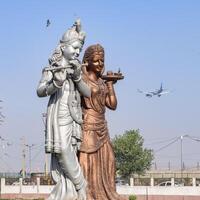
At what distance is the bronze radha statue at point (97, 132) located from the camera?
9750mm

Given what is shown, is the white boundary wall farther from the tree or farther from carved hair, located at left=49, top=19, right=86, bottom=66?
carved hair, located at left=49, top=19, right=86, bottom=66

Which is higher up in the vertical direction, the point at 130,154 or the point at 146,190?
the point at 130,154

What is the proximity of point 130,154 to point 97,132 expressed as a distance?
29904mm

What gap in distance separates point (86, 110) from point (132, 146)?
29864 mm

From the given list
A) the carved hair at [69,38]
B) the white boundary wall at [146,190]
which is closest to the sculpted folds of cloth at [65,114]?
the carved hair at [69,38]

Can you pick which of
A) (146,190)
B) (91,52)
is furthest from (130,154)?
(91,52)

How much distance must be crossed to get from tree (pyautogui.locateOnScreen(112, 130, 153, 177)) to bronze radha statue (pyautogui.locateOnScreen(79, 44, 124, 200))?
1126 inches

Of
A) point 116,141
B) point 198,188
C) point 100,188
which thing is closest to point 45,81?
point 100,188

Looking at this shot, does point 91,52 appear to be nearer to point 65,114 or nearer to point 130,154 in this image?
point 65,114

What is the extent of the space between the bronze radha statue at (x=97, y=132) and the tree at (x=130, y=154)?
93.8 ft

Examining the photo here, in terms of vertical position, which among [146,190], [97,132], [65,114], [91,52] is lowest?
[146,190]

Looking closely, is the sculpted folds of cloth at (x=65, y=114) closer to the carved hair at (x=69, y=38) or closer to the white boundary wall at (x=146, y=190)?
the carved hair at (x=69, y=38)

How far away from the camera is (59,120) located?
9141 millimetres

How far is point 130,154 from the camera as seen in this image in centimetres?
3953
